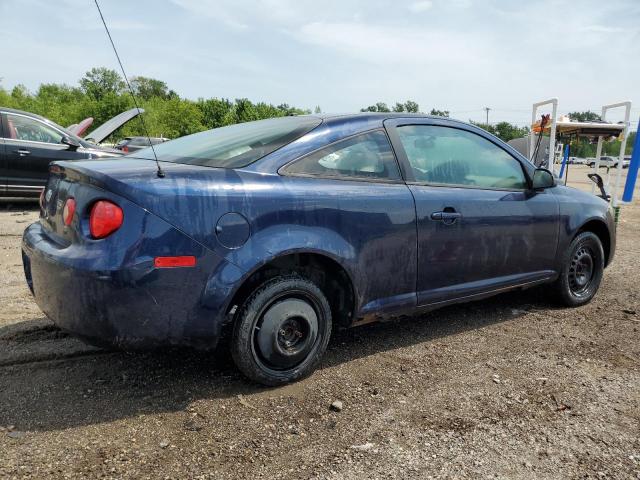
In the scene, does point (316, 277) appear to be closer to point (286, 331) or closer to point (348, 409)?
point (286, 331)

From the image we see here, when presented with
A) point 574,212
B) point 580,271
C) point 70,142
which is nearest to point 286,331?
point 574,212

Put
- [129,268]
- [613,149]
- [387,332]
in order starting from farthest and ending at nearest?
[613,149] < [387,332] < [129,268]

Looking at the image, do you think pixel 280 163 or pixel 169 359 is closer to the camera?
pixel 280 163

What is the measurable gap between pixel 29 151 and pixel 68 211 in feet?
23.6

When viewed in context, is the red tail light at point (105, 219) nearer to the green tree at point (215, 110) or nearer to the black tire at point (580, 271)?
the black tire at point (580, 271)

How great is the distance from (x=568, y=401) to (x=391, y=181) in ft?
5.16

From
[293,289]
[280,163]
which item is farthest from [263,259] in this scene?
[280,163]

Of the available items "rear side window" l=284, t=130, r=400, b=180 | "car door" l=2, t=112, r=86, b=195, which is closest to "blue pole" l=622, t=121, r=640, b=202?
"rear side window" l=284, t=130, r=400, b=180

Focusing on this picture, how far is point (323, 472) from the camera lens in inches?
85.2

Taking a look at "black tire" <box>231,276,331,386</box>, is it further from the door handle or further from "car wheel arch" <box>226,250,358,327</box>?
the door handle

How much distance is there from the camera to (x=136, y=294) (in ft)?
7.80

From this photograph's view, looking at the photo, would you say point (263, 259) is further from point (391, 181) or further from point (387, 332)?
point (387, 332)

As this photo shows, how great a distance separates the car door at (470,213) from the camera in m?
3.35

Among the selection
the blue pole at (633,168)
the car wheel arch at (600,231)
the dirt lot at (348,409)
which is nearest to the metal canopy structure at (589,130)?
the blue pole at (633,168)
